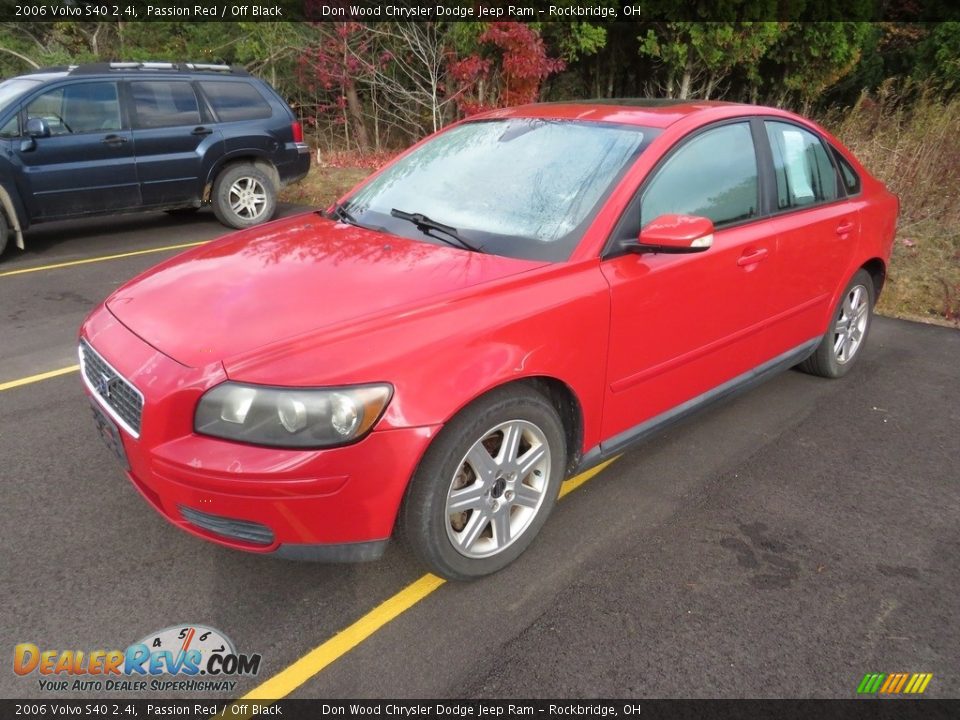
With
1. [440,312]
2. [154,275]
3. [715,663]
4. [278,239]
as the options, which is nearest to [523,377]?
[440,312]

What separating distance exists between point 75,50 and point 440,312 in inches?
924

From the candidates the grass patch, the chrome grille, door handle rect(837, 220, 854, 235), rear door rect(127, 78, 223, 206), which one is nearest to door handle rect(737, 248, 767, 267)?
door handle rect(837, 220, 854, 235)

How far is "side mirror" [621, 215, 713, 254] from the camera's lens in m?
2.69

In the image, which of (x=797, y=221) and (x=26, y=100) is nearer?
(x=797, y=221)

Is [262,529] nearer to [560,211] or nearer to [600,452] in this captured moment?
[600,452]

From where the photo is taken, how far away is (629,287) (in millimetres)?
2809

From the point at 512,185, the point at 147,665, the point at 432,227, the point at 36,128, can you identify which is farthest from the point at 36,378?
the point at 36,128

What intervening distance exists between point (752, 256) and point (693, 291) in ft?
1.58

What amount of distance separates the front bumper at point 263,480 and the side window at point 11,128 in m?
6.23

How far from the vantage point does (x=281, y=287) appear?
8.61 feet

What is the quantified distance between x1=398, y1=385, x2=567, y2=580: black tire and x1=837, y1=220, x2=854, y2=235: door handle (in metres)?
2.30

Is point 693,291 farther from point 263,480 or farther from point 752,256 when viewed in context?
point 263,480

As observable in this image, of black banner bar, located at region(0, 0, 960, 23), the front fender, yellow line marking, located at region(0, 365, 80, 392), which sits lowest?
yellow line marking, located at region(0, 365, 80, 392)

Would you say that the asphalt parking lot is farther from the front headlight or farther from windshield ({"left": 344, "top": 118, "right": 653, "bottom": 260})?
windshield ({"left": 344, "top": 118, "right": 653, "bottom": 260})
